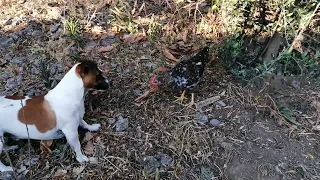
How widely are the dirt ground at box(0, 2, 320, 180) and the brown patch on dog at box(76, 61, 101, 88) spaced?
1.72 ft

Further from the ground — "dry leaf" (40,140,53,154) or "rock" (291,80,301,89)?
"rock" (291,80,301,89)

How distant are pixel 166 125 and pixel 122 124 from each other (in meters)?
0.39

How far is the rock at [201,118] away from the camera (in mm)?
3441

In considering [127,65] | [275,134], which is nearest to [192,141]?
[275,134]

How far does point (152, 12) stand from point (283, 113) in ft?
6.95

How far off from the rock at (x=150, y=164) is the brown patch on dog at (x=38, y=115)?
77 centimetres

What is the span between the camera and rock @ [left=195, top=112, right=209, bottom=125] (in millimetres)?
3441

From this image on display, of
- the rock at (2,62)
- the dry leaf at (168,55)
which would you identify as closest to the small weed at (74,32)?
the rock at (2,62)

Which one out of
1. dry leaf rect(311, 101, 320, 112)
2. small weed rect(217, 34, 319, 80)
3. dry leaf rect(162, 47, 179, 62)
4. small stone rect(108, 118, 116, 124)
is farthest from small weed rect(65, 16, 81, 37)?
dry leaf rect(311, 101, 320, 112)

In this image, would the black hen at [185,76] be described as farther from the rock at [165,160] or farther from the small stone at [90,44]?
the small stone at [90,44]

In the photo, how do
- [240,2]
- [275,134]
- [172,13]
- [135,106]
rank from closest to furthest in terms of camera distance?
[275,134], [135,106], [240,2], [172,13]

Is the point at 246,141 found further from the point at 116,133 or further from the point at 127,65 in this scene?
the point at 127,65

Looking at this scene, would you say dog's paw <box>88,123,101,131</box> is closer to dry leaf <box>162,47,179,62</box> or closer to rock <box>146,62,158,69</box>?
rock <box>146,62,158,69</box>

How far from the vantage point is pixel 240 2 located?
12.7 ft
